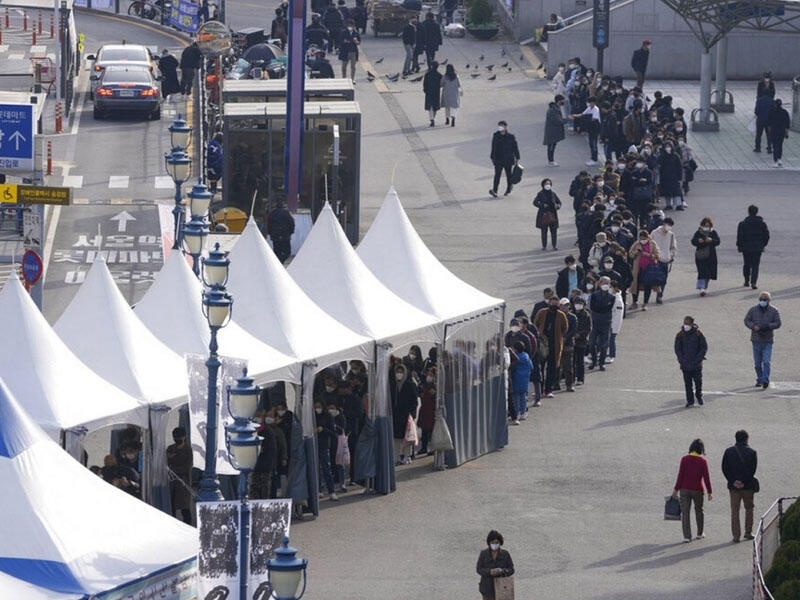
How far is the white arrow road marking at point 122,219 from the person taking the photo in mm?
39688

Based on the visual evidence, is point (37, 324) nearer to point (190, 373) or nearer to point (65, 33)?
point (190, 373)

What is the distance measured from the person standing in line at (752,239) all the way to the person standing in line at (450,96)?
13.8 meters

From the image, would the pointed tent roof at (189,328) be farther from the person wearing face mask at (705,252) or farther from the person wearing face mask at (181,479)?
the person wearing face mask at (705,252)

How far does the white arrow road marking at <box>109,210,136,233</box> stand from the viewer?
130 ft

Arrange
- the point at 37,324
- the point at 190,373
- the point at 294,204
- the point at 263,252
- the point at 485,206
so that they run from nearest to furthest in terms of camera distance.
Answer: the point at 190,373 → the point at 37,324 → the point at 263,252 → the point at 294,204 → the point at 485,206

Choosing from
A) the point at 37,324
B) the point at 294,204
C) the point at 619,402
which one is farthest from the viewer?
the point at 294,204

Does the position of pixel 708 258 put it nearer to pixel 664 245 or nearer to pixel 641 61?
pixel 664 245

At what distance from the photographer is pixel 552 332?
2984 cm

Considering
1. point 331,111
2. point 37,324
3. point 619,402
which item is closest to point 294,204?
point 331,111

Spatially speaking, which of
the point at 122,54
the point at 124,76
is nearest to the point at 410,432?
the point at 124,76

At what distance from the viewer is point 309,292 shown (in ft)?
88.5

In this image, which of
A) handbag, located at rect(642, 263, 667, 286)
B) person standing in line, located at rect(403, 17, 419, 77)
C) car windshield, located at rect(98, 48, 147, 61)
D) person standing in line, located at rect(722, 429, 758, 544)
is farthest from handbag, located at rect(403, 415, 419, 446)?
person standing in line, located at rect(403, 17, 419, 77)

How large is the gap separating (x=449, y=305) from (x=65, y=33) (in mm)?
25294

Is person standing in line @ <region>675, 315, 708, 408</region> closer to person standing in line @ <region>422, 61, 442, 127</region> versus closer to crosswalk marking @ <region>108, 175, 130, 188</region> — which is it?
crosswalk marking @ <region>108, 175, 130, 188</region>
